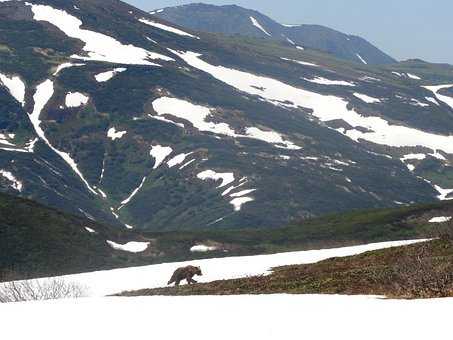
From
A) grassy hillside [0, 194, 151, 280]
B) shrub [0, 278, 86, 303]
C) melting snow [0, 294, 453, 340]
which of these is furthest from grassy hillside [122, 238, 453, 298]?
grassy hillside [0, 194, 151, 280]

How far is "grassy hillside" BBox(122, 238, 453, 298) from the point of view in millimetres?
25477

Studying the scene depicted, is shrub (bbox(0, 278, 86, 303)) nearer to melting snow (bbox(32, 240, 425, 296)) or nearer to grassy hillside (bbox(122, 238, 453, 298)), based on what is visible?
melting snow (bbox(32, 240, 425, 296))

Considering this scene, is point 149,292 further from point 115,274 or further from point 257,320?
point 257,320

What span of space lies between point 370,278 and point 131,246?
376ft

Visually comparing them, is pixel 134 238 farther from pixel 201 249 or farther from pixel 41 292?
pixel 41 292

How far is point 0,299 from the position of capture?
159 feet

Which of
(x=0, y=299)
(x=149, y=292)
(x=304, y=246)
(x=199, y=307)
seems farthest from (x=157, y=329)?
(x=304, y=246)

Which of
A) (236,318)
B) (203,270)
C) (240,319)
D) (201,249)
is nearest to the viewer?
(240,319)

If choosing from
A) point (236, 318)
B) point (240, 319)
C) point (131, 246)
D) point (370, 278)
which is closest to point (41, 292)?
point (370, 278)

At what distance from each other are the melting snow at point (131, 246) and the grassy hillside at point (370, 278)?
9542 cm

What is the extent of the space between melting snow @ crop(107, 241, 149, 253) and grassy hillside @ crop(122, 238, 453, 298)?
313 feet

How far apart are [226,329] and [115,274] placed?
170ft

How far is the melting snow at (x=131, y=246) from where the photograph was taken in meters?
141

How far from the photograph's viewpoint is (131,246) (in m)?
144
